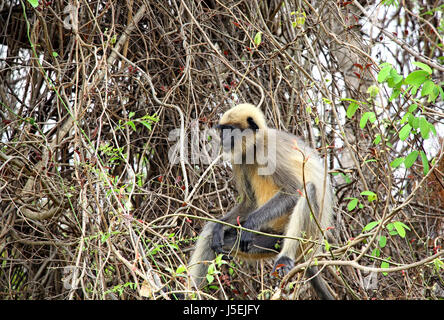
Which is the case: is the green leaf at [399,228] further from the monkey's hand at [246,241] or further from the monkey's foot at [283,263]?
the monkey's hand at [246,241]

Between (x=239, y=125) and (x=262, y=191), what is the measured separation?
2.46ft

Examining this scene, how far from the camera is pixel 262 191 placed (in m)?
5.36

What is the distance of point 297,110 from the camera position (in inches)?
229

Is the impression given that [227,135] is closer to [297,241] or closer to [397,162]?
[297,241]

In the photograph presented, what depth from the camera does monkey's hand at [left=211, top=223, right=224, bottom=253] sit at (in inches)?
191

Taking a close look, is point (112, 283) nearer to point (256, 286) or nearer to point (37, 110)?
point (256, 286)

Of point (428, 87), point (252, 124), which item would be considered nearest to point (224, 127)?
point (252, 124)

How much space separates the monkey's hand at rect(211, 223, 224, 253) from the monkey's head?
69 cm

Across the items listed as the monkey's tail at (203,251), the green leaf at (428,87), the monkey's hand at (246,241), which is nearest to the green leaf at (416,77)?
the green leaf at (428,87)

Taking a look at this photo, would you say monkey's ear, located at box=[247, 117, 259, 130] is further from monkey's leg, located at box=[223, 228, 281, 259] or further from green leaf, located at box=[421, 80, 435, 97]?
green leaf, located at box=[421, 80, 435, 97]

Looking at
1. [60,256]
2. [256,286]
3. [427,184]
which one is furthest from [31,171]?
[427,184]

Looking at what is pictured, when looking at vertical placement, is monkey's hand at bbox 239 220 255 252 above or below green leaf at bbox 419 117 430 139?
below

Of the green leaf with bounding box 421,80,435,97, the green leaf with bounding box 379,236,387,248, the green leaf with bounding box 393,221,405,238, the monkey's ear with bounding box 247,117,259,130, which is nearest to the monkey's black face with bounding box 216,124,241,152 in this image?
the monkey's ear with bounding box 247,117,259,130

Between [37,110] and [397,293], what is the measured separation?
12.5 ft
